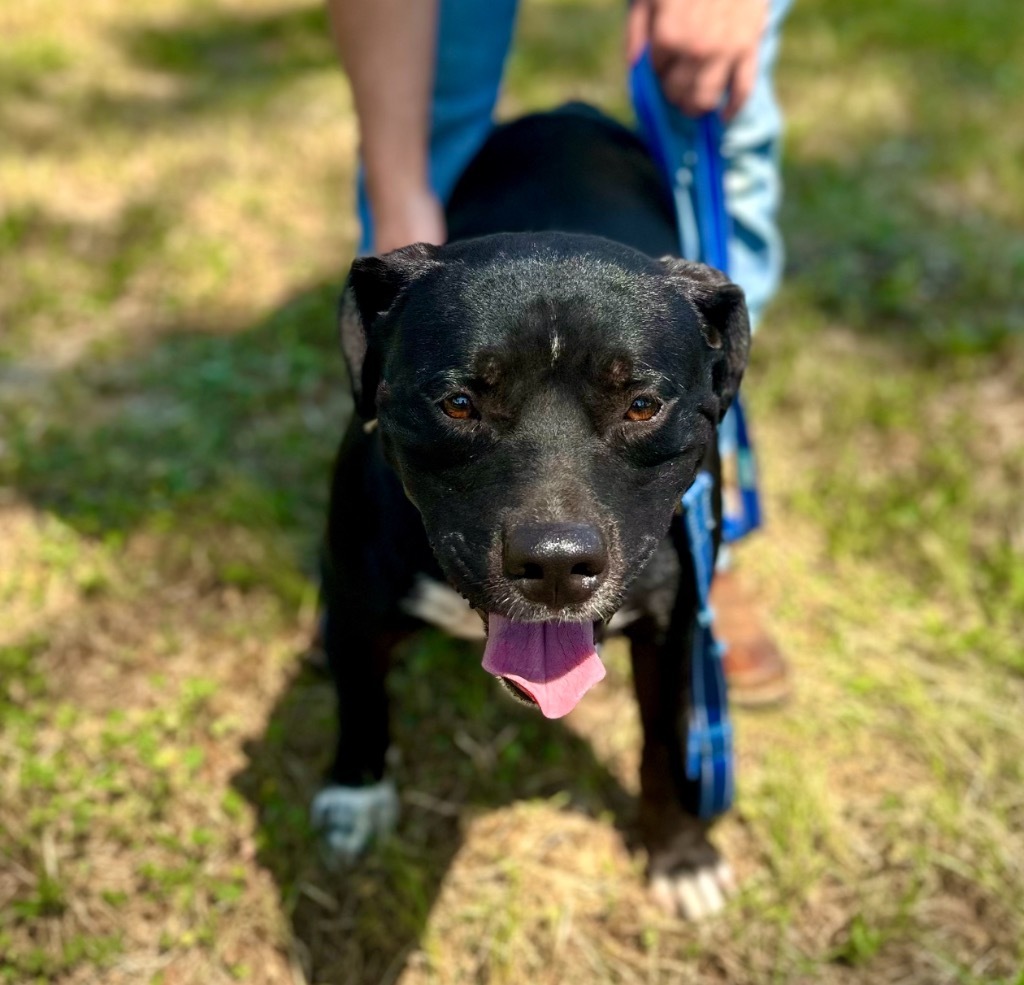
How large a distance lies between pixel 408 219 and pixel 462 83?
24.1 inches

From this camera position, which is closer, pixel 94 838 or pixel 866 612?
pixel 94 838

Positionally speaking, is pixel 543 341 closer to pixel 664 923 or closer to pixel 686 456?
pixel 686 456

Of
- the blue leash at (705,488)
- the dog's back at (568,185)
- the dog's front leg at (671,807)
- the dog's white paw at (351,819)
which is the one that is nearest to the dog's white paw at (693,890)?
the dog's front leg at (671,807)

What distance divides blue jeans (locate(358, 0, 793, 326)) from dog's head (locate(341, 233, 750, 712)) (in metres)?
1.21

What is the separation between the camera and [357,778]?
2.89 meters

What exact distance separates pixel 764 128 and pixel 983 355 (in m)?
1.66

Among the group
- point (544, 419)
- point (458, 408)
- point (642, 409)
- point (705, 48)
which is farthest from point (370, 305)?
point (705, 48)

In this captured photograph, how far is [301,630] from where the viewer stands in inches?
135

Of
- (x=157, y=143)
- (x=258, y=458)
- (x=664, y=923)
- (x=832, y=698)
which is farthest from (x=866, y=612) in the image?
(x=157, y=143)

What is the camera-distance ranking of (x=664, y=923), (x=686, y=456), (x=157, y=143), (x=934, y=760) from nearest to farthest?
(x=686, y=456) < (x=664, y=923) < (x=934, y=760) < (x=157, y=143)

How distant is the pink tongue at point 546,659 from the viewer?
2.12m

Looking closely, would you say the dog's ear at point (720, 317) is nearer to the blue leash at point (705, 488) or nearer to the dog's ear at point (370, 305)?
the blue leash at point (705, 488)

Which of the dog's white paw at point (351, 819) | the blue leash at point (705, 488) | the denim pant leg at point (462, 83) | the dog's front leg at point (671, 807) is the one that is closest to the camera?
the blue leash at point (705, 488)

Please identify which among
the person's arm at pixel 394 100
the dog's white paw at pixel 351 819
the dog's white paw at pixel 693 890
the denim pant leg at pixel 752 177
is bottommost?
the dog's white paw at pixel 693 890
